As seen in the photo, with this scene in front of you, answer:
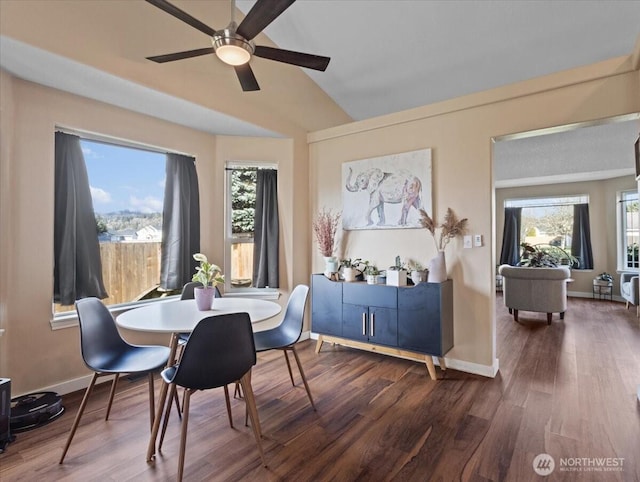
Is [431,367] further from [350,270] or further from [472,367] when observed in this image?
[350,270]

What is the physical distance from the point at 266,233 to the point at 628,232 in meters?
7.21

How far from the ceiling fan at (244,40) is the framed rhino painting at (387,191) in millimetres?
1560

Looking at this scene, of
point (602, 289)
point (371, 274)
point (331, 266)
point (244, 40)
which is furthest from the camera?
point (602, 289)

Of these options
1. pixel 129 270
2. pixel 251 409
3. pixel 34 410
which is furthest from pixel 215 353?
pixel 129 270

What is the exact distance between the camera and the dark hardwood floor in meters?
1.81

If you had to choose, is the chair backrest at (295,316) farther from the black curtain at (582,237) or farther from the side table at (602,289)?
the black curtain at (582,237)

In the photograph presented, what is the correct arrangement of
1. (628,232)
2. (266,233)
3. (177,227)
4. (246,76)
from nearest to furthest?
(246,76) → (177,227) → (266,233) → (628,232)

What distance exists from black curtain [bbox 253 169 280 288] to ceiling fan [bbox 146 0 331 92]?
1.74 m

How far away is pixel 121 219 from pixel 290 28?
2689 millimetres

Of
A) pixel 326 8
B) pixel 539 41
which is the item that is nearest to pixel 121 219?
pixel 326 8

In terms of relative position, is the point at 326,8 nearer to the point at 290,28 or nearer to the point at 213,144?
the point at 290,28

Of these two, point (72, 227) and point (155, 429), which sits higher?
point (72, 227)

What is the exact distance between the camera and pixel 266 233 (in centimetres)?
413

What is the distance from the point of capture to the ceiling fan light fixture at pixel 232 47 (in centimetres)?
204
